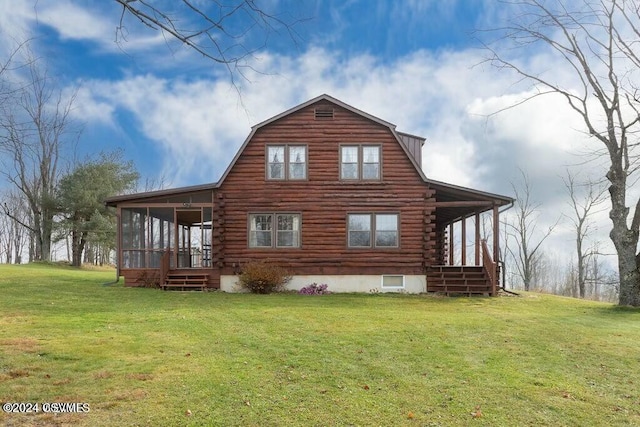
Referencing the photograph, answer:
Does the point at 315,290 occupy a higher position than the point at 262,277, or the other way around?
the point at 262,277

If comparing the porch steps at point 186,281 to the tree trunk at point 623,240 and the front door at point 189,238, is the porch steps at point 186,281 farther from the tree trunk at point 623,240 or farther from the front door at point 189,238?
the tree trunk at point 623,240

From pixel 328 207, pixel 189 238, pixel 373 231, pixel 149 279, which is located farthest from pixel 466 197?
pixel 189 238

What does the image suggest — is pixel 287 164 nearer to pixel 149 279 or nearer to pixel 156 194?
pixel 156 194

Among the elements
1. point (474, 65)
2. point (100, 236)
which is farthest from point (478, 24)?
point (100, 236)

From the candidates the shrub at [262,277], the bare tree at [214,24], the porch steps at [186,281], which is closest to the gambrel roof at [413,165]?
the porch steps at [186,281]

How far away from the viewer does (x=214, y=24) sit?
408cm

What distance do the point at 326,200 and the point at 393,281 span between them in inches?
160

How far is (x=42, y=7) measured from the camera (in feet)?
14.2

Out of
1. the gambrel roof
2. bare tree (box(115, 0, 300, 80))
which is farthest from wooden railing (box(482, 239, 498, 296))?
bare tree (box(115, 0, 300, 80))

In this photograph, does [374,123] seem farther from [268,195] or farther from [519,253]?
[519,253]

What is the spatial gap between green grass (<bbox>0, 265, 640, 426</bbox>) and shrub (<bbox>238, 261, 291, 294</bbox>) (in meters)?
5.06

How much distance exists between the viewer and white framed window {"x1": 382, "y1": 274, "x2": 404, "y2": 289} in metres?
17.7

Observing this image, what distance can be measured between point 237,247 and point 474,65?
10959 mm

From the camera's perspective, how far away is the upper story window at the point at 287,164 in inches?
712
